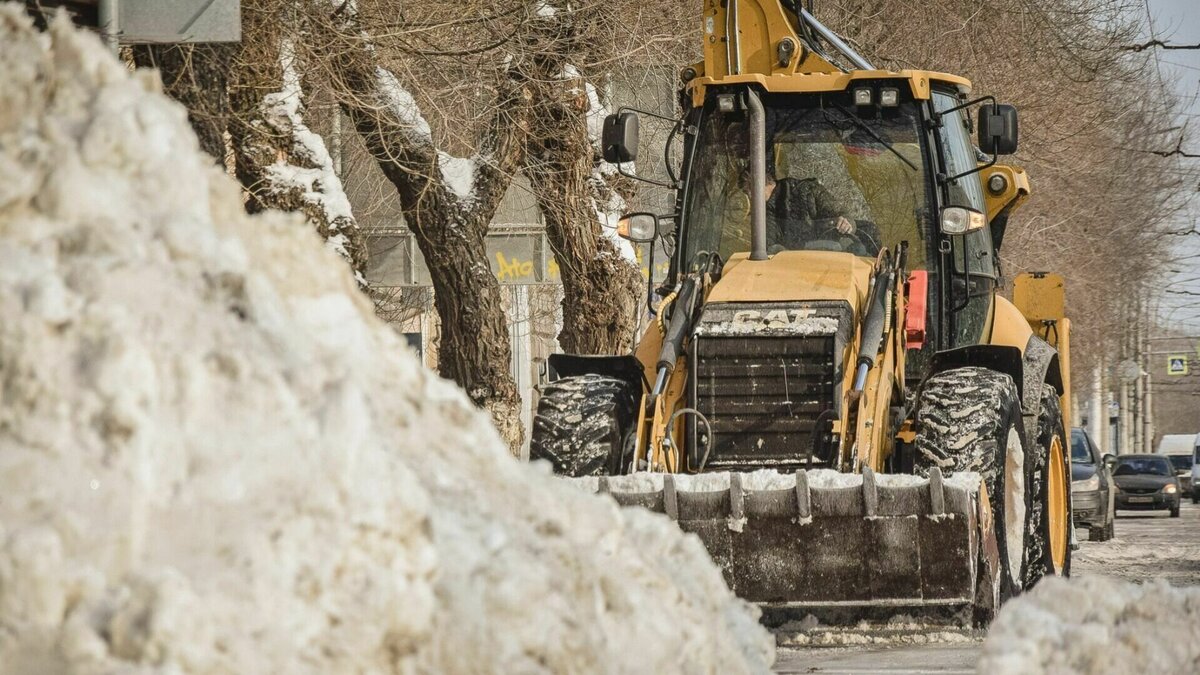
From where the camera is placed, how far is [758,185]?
8.90m

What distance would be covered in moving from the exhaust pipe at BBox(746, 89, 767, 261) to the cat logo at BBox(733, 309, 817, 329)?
1.62ft

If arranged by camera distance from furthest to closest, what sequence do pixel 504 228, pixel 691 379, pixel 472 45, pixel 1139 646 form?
1. pixel 504 228
2. pixel 472 45
3. pixel 691 379
4. pixel 1139 646

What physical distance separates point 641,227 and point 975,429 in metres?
2.23

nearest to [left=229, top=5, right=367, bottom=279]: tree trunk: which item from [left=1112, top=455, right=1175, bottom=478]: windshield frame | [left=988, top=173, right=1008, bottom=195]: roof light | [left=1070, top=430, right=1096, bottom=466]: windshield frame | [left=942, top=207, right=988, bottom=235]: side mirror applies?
[left=988, top=173, right=1008, bottom=195]: roof light

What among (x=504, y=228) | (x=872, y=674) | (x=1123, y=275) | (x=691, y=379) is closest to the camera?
(x=872, y=674)

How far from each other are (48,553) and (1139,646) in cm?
261

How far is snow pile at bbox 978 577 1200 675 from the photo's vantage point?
4191mm

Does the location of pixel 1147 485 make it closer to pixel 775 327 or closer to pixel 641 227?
pixel 641 227

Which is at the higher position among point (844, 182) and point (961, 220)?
point (844, 182)

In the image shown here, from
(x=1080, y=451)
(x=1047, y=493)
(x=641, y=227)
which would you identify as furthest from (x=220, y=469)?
(x=1080, y=451)

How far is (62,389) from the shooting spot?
10.6ft

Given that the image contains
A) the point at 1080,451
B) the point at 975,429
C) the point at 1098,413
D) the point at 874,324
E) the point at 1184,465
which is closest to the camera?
the point at 975,429

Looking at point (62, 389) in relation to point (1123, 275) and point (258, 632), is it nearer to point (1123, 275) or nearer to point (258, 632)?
point (258, 632)

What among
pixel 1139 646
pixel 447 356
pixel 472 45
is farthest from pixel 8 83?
pixel 447 356
